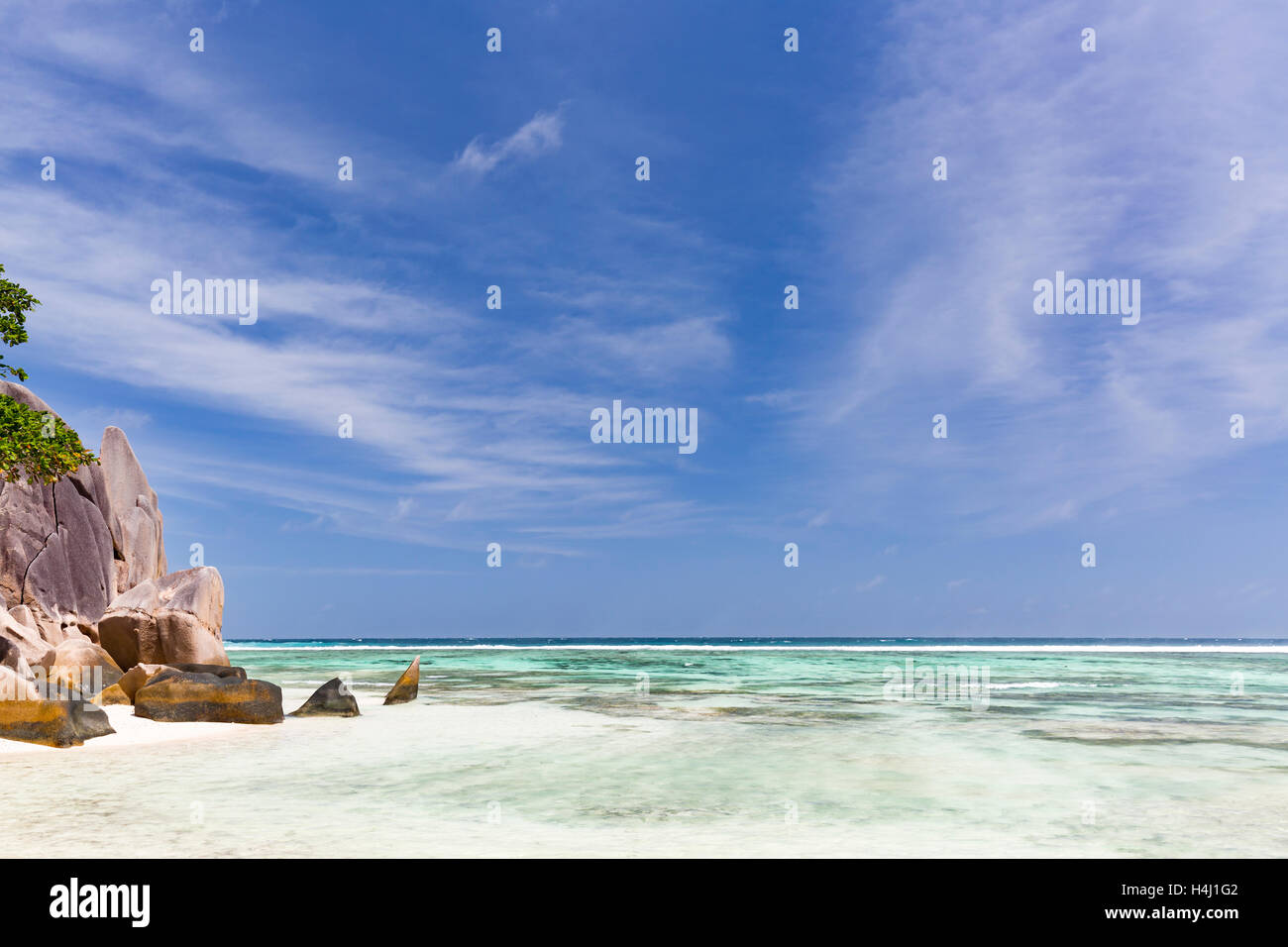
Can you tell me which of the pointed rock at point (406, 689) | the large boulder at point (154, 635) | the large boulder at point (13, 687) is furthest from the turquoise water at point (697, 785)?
the large boulder at point (154, 635)

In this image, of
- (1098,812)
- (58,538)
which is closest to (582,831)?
(1098,812)

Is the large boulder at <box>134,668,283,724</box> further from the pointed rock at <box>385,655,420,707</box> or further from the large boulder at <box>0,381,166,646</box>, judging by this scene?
the large boulder at <box>0,381,166,646</box>


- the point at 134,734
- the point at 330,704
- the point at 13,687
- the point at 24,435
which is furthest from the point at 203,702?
the point at 24,435

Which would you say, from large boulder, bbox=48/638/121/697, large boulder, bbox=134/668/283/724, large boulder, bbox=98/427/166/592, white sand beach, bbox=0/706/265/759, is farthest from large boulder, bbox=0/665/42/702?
large boulder, bbox=98/427/166/592

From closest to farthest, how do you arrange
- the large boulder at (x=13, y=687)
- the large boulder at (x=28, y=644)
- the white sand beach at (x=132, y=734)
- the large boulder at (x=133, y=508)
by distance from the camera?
the white sand beach at (x=132, y=734) → the large boulder at (x=13, y=687) → the large boulder at (x=28, y=644) → the large boulder at (x=133, y=508)

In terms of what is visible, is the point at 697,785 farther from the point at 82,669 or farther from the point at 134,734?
the point at 82,669

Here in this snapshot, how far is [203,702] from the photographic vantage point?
663 inches

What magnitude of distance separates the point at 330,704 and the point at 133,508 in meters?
26.2

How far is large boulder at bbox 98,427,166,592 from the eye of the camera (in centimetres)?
3691

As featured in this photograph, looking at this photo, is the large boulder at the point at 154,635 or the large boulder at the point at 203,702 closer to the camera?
the large boulder at the point at 203,702

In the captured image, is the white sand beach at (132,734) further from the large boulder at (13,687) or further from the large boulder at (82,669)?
the large boulder at (82,669)

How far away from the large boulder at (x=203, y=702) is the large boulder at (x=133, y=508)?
22206 mm

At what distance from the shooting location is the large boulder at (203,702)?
54.9 ft

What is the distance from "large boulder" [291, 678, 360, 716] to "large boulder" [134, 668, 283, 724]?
1275 mm
